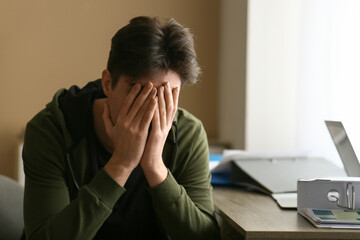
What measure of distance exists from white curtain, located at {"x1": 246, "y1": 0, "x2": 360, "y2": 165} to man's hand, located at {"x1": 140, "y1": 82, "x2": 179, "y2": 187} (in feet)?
2.16

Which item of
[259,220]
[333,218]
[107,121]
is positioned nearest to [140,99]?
[107,121]

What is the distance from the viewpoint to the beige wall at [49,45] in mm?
2785

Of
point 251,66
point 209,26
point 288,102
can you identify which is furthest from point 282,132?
point 209,26

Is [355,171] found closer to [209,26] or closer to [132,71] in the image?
[132,71]

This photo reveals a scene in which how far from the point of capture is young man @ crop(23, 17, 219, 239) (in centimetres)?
124

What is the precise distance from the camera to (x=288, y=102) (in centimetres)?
239

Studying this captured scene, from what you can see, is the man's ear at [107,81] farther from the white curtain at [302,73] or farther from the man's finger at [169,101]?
the white curtain at [302,73]

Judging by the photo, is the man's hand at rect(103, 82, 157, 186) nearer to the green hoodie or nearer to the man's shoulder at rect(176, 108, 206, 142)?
the green hoodie

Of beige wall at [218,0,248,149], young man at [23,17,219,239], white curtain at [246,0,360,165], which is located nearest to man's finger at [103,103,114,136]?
young man at [23,17,219,239]

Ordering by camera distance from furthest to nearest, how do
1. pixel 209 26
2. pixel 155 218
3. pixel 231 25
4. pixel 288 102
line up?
1. pixel 209 26
2. pixel 231 25
3. pixel 288 102
4. pixel 155 218

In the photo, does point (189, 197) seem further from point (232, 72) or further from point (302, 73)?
point (232, 72)

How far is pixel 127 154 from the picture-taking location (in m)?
1.28

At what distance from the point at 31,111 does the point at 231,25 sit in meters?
1.09

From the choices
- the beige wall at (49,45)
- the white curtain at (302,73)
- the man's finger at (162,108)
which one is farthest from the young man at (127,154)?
the beige wall at (49,45)
